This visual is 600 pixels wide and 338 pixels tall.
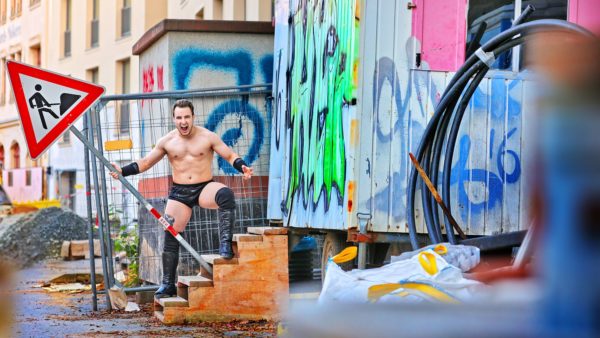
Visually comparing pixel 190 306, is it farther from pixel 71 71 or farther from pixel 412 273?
pixel 71 71

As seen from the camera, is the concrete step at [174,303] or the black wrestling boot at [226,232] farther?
the black wrestling boot at [226,232]

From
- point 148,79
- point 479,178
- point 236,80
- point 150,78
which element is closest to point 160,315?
point 479,178

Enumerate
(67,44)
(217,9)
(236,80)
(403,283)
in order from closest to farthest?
(403,283), (236,80), (217,9), (67,44)

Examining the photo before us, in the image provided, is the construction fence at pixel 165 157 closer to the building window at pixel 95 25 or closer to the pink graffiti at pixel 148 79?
the pink graffiti at pixel 148 79

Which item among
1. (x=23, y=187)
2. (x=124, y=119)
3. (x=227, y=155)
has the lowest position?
(x=23, y=187)

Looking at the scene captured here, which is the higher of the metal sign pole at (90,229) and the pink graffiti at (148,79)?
the pink graffiti at (148,79)

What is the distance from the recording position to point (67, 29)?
43.7 m

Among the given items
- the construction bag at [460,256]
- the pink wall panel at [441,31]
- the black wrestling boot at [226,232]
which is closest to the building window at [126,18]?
the black wrestling boot at [226,232]

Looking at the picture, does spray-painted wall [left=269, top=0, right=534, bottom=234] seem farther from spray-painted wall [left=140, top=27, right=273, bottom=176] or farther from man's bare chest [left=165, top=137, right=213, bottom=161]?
spray-painted wall [left=140, top=27, right=273, bottom=176]

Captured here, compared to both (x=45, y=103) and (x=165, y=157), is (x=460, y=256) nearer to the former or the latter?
(x=45, y=103)

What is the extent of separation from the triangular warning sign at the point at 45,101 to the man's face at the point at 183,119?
0.80 meters

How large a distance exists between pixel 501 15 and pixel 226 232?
2.99m

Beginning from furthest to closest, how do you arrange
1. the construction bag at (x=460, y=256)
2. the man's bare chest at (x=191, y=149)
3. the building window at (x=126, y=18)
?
the building window at (x=126, y=18)
the man's bare chest at (x=191, y=149)
the construction bag at (x=460, y=256)

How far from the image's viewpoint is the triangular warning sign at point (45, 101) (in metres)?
10.4
